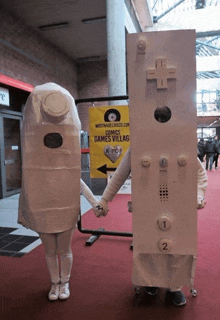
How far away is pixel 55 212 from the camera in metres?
1.93

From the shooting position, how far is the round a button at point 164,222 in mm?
1654

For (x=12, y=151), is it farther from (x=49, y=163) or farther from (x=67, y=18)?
(x=49, y=163)

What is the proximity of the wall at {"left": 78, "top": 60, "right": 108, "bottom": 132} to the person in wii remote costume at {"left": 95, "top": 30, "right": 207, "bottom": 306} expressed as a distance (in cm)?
957

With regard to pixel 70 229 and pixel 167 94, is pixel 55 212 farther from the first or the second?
Result: pixel 167 94

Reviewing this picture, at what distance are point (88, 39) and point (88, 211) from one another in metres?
6.50

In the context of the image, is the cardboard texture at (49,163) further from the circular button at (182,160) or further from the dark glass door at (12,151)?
the dark glass door at (12,151)

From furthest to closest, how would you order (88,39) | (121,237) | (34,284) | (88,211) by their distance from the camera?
(88,39) < (88,211) < (121,237) < (34,284)

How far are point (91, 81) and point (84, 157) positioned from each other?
4219mm

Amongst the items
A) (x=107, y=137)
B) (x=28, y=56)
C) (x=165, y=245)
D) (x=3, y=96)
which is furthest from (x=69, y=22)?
(x=165, y=245)

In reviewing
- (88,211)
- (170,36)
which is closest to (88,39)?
(88,211)

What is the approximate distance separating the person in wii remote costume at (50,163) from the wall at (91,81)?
9.22m

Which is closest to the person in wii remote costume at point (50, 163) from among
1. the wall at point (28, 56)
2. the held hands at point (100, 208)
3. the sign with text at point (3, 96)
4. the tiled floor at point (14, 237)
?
the held hands at point (100, 208)

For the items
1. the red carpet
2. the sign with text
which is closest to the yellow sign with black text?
the red carpet

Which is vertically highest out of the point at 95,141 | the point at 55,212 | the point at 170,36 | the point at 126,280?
the point at 170,36
